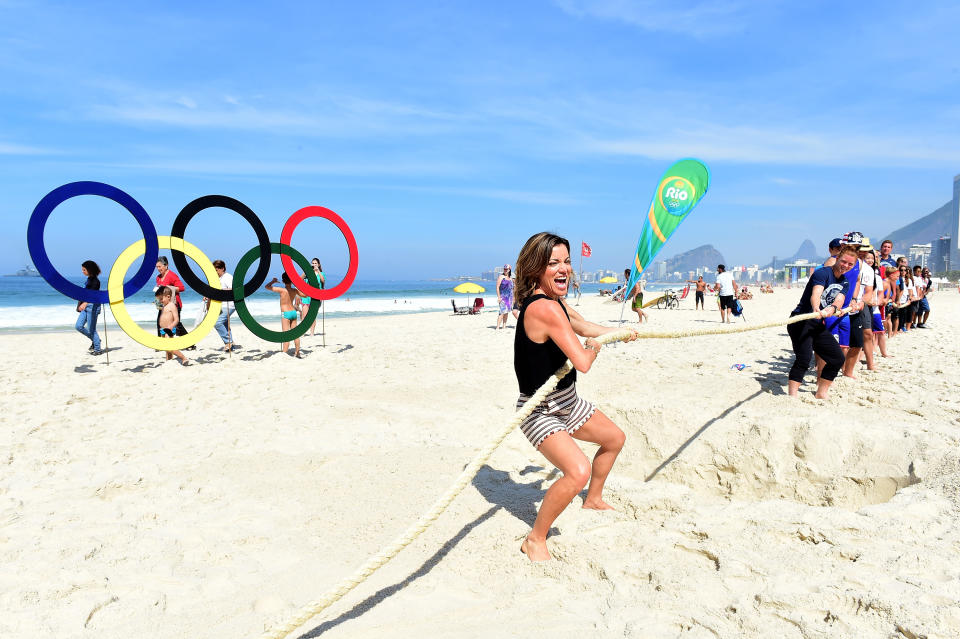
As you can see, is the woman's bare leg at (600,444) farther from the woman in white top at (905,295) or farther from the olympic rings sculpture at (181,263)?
the woman in white top at (905,295)

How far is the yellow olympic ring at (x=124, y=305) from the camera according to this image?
8.09m

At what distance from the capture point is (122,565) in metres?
2.91

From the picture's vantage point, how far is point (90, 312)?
380 inches

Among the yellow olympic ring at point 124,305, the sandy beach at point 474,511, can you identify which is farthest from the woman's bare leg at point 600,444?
the yellow olympic ring at point 124,305

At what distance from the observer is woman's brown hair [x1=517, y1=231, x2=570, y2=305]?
2873 millimetres

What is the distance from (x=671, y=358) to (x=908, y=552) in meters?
5.66

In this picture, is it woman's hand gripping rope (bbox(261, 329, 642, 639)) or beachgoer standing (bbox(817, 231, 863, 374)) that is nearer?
woman's hand gripping rope (bbox(261, 329, 642, 639))

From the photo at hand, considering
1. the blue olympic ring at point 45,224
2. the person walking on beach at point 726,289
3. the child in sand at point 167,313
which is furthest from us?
the person walking on beach at point 726,289

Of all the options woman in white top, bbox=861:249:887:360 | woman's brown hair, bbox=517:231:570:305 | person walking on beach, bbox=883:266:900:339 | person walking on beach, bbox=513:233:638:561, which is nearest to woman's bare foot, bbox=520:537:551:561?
person walking on beach, bbox=513:233:638:561

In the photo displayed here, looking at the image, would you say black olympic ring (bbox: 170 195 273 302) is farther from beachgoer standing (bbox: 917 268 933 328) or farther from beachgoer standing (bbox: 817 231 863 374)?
beachgoer standing (bbox: 917 268 933 328)

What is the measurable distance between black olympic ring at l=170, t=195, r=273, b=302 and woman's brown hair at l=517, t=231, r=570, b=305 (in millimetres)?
7001

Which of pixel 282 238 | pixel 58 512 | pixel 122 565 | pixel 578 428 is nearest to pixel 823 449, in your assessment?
pixel 578 428

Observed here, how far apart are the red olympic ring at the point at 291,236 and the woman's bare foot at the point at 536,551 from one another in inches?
274

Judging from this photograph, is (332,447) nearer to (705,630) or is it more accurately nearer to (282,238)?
(705,630)
